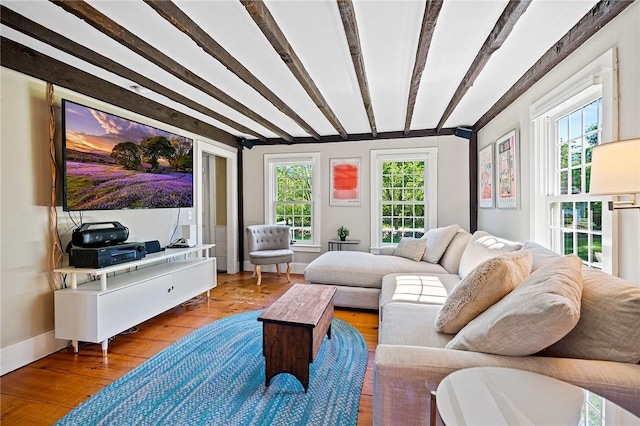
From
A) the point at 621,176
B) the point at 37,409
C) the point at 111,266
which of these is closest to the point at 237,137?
the point at 111,266

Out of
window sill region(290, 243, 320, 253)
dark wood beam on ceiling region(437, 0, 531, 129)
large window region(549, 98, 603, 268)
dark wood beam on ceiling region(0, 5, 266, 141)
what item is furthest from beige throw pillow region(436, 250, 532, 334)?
window sill region(290, 243, 320, 253)

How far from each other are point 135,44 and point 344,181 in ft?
11.4

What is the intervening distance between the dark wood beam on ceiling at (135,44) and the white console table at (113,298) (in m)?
1.71

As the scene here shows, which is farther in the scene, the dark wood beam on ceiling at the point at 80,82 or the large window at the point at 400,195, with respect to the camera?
the large window at the point at 400,195

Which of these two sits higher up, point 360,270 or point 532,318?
point 532,318

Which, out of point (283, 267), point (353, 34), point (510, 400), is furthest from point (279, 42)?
point (283, 267)

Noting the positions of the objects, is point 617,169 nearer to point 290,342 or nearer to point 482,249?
point 482,249

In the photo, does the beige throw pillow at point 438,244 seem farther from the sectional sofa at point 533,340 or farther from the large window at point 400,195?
the sectional sofa at point 533,340

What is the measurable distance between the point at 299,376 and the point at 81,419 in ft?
4.04

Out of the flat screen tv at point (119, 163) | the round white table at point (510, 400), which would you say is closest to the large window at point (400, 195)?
the flat screen tv at point (119, 163)

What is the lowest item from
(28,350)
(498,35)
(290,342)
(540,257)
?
(28,350)

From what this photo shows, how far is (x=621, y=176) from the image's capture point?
1.21m

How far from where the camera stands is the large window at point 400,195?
15.5 feet

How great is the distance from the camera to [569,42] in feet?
6.64
